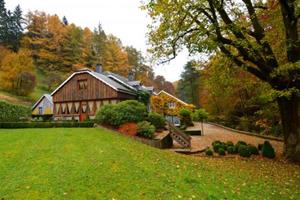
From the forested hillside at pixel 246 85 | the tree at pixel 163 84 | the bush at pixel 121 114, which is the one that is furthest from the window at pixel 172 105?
the tree at pixel 163 84

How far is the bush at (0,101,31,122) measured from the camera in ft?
80.3

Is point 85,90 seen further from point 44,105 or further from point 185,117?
point 44,105

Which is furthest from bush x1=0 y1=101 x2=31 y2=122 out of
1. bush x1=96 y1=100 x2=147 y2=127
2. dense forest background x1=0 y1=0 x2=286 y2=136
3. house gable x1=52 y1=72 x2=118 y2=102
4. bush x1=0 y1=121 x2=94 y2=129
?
dense forest background x1=0 y1=0 x2=286 y2=136

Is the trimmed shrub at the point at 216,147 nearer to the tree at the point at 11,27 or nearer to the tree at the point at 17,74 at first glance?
the tree at the point at 17,74

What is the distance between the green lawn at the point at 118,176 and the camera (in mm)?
7164

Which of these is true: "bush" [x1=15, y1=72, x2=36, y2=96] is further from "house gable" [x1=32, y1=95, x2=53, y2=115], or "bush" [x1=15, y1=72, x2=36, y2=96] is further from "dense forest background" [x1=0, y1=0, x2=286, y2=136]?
"house gable" [x1=32, y1=95, x2=53, y2=115]

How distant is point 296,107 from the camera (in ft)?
46.2

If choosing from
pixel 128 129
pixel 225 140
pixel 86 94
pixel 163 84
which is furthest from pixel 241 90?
pixel 163 84

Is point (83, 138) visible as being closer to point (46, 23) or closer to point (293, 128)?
point (293, 128)

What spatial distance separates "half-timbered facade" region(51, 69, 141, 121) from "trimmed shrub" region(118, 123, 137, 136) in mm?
11351

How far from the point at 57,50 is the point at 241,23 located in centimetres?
5828

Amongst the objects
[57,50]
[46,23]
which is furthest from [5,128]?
[46,23]

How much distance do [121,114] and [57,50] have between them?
170 feet

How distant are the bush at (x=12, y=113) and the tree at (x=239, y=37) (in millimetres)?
16854
